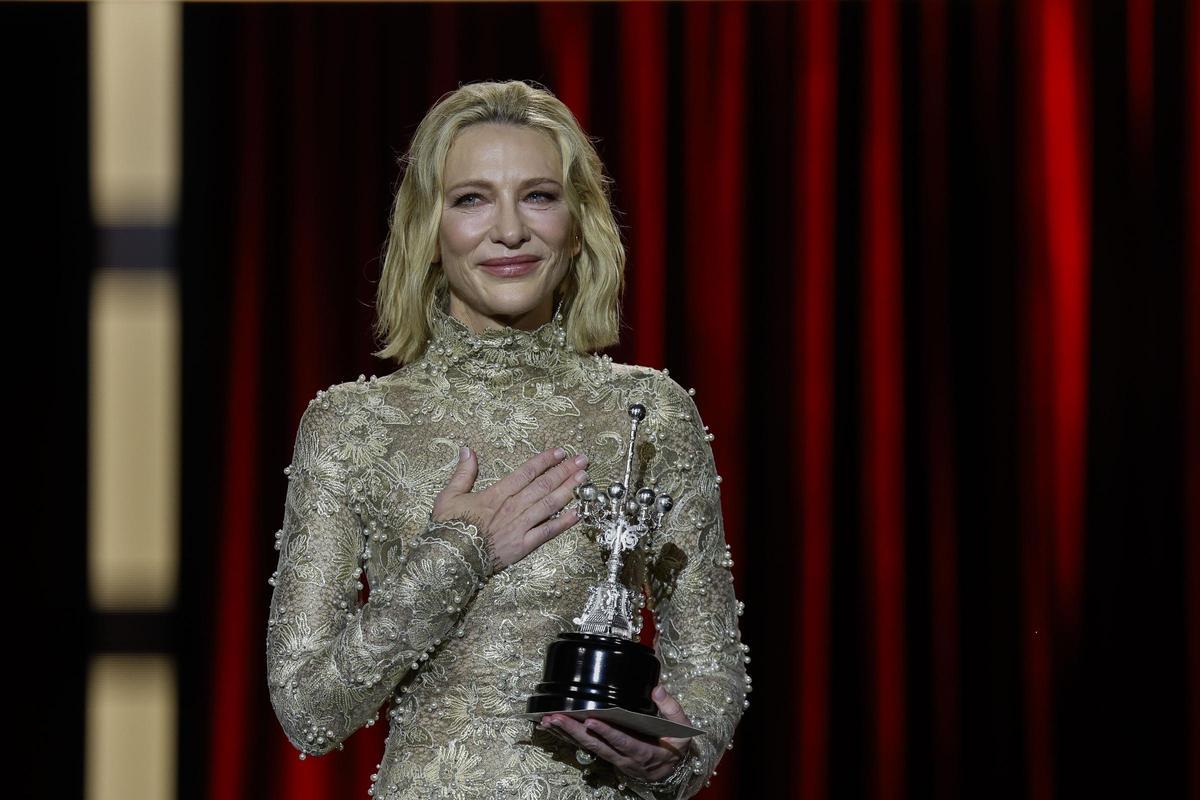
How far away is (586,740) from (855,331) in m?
1.90

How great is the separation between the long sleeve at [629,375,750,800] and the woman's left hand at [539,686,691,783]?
0.09m

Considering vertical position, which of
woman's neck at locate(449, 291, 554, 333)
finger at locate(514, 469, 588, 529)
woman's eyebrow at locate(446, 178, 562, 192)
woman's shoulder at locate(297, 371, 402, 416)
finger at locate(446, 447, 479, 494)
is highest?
woman's eyebrow at locate(446, 178, 562, 192)

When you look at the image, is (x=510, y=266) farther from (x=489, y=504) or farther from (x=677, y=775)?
(x=677, y=775)

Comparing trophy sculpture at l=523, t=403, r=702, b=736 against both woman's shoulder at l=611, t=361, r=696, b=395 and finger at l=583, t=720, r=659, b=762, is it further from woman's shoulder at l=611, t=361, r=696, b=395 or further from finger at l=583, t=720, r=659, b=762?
woman's shoulder at l=611, t=361, r=696, b=395

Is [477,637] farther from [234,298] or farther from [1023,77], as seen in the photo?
[1023,77]

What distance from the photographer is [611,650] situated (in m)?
1.58

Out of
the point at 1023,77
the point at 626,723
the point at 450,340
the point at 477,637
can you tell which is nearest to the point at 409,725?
the point at 477,637

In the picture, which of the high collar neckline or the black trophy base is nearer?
the black trophy base

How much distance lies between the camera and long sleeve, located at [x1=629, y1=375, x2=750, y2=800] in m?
1.80

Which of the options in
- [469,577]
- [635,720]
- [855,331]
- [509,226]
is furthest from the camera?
[855,331]

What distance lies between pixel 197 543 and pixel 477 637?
5.73 feet

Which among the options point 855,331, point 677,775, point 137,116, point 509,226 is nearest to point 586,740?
point 677,775

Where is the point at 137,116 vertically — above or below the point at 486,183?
above

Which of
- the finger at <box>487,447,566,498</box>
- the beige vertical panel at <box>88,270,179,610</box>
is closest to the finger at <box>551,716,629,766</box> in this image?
the finger at <box>487,447,566,498</box>
